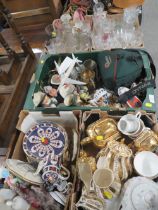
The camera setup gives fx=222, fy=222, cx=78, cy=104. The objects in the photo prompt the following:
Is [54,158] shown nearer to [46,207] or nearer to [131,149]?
[46,207]

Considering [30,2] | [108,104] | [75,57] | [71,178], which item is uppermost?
[30,2]

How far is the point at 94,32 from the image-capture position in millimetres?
2059

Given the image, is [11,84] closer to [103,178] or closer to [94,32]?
[94,32]

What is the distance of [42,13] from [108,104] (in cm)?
145

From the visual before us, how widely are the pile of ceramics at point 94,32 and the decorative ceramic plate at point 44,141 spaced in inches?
32.4

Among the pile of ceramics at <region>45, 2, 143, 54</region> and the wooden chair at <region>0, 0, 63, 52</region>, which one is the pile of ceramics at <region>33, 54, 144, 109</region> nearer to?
the pile of ceramics at <region>45, 2, 143, 54</region>

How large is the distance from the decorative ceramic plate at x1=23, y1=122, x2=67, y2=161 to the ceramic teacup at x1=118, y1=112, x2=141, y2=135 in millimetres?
347

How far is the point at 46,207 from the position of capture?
119 cm

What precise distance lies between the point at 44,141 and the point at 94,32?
1.20m

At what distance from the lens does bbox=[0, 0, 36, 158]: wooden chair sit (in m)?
1.50

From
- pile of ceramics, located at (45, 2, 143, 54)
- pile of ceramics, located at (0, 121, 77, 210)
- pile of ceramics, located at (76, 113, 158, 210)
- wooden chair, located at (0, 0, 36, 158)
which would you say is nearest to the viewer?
pile of ceramics, located at (76, 113, 158, 210)

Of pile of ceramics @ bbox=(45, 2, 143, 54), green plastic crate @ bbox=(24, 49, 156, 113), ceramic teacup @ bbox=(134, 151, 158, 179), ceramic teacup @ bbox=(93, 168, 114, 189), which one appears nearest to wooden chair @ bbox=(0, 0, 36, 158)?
green plastic crate @ bbox=(24, 49, 156, 113)

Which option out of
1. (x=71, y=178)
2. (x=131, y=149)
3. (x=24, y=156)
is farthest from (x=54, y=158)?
(x=131, y=149)

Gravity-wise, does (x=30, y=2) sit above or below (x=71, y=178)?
above
